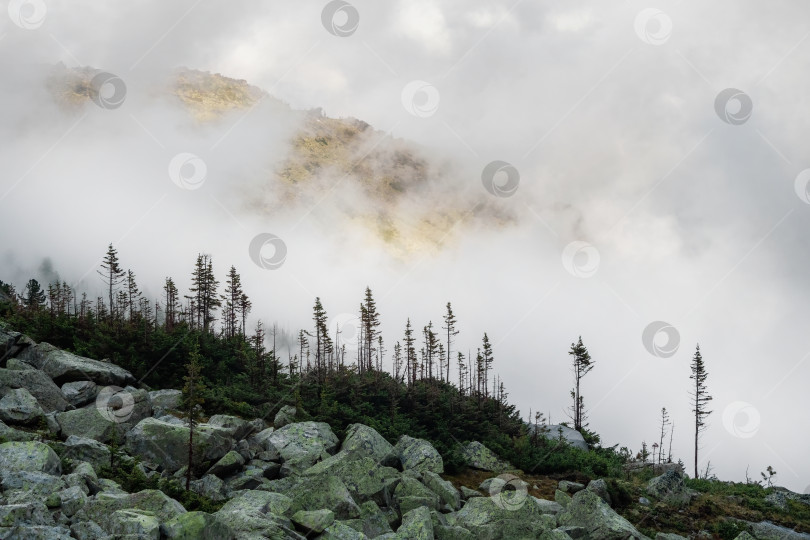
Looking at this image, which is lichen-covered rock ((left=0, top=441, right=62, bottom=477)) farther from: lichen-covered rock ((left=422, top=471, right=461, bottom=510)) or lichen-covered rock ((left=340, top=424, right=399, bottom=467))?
lichen-covered rock ((left=422, top=471, right=461, bottom=510))

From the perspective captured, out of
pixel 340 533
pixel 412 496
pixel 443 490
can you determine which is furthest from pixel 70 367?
pixel 443 490

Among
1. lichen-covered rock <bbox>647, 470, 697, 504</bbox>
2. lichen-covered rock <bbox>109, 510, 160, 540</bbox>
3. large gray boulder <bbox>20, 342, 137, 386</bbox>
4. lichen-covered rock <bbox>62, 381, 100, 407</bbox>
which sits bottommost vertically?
lichen-covered rock <bbox>647, 470, 697, 504</bbox>

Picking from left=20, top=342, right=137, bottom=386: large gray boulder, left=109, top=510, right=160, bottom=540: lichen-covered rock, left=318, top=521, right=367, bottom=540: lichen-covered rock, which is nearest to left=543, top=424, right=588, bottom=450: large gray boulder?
left=318, top=521, right=367, bottom=540: lichen-covered rock

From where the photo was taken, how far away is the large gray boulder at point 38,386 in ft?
71.7

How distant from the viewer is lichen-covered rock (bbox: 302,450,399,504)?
19.4 metres

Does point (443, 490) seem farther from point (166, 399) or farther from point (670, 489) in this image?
point (166, 399)

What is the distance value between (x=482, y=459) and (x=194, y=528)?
19.9 meters

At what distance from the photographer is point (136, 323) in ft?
114

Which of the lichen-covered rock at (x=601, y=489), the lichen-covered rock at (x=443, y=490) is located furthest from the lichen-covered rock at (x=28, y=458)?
the lichen-covered rock at (x=601, y=489)

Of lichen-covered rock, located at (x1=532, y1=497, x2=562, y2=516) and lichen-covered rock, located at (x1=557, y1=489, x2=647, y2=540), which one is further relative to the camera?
lichen-covered rock, located at (x1=532, y1=497, x2=562, y2=516)

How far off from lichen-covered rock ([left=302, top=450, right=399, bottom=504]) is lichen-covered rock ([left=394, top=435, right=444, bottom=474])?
4.49 meters

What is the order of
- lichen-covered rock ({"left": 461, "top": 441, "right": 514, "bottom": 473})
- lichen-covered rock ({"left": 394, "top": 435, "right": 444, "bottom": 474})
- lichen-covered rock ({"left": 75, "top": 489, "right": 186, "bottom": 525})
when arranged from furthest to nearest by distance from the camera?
lichen-covered rock ({"left": 461, "top": 441, "right": 514, "bottom": 473}), lichen-covered rock ({"left": 394, "top": 435, "right": 444, "bottom": 474}), lichen-covered rock ({"left": 75, "top": 489, "right": 186, "bottom": 525})

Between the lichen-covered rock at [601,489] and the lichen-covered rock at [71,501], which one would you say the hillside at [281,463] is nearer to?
the lichen-covered rock at [71,501]

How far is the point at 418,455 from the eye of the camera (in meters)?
25.8
